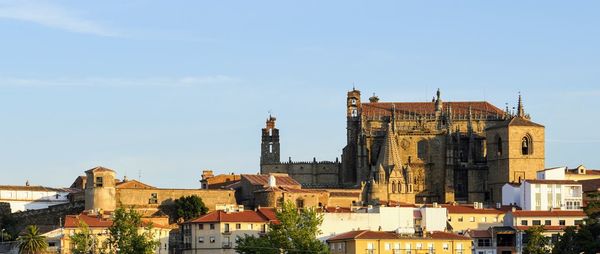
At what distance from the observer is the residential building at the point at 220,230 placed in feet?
444

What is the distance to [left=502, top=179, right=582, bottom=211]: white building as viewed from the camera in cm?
14738

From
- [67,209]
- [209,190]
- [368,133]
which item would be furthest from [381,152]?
[67,209]

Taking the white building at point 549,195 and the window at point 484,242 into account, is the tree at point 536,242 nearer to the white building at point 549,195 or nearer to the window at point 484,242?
the window at point 484,242

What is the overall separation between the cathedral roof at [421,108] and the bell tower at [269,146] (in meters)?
14.2

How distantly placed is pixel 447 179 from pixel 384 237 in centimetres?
4475

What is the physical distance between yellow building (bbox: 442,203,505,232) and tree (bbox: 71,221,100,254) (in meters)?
29.5

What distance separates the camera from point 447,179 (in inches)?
6742

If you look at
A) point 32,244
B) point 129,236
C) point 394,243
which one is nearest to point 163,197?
point 32,244

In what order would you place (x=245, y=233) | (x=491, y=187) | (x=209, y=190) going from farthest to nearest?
(x=491, y=187) < (x=209, y=190) < (x=245, y=233)

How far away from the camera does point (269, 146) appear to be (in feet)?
631

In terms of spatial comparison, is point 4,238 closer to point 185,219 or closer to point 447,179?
point 185,219

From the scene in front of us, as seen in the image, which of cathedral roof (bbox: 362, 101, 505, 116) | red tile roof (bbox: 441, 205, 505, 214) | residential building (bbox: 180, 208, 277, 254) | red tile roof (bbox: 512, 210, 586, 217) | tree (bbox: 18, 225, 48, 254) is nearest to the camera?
tree (bbox: 18, 225, 48, 254)

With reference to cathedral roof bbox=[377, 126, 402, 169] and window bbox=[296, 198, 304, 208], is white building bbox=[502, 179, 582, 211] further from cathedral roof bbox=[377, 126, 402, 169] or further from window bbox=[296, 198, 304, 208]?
cathedral roof bbox=[377, 126, 402, 169]

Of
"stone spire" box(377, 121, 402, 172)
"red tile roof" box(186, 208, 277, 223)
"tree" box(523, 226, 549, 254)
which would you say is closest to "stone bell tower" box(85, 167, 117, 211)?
"red tile roof" box(186, 208, 277, 223)
